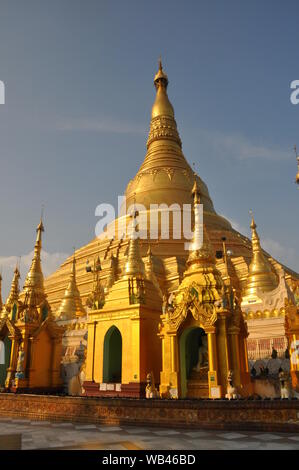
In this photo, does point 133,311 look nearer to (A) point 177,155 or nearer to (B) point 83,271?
(B) point 83,271

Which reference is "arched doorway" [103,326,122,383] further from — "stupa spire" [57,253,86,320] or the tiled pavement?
"stupa spire" [57,253,86,320]

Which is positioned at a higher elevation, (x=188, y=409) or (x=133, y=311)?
(x=133, y=311)

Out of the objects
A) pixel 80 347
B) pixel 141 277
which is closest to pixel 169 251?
pixel 80 347

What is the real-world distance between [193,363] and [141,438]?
6.44 meters

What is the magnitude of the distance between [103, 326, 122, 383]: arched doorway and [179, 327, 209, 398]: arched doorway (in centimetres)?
322

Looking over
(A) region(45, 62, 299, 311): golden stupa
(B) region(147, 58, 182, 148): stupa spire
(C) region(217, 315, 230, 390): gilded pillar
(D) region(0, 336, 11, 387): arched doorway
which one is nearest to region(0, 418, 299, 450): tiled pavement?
(C) region(217, 315, 230, 390): gilded pillar

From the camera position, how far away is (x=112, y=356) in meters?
15.3

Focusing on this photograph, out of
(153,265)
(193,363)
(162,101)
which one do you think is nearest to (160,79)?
(162,101)

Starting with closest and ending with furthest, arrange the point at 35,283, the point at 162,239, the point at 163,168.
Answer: the point at 35,283
the point at 162,239
the point at 163,168

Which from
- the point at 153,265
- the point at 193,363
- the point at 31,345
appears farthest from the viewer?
the point at 153,265

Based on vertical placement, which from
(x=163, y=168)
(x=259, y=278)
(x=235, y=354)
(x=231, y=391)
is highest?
(x=163, y=168)

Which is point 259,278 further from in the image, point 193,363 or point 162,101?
point 162,101

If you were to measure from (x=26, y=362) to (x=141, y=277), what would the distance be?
652 cm
